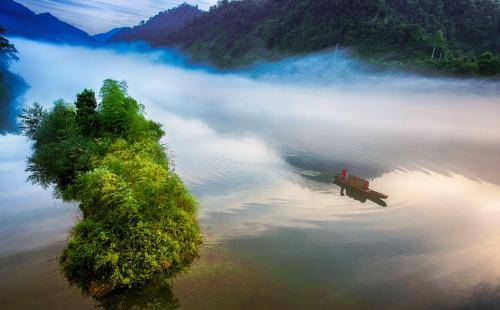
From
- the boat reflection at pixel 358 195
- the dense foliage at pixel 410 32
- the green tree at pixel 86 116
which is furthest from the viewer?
the dense foliage at pixel 410 32

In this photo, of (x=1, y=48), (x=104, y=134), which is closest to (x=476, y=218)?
(x=104, y=134)

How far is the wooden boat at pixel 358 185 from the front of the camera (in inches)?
1356

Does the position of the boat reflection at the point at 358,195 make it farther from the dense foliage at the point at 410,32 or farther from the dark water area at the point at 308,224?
the dense foliage at the point at 410,32

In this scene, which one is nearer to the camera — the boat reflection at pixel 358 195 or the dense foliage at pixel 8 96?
the boat reflection at pixel 358 195

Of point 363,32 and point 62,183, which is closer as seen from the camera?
point 62,183

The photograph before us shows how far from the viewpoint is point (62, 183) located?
109 feet

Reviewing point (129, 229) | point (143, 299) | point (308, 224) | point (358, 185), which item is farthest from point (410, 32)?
point (143, 299)

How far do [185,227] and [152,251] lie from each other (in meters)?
2.74

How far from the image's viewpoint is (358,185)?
35656 millimetres

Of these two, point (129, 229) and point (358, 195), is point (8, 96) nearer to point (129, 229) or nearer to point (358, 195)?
point (129, 229)

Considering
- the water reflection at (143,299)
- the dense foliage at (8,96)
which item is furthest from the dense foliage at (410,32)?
the dense foliage at (8,96)

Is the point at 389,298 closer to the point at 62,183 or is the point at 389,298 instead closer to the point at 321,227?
the point at 321,227

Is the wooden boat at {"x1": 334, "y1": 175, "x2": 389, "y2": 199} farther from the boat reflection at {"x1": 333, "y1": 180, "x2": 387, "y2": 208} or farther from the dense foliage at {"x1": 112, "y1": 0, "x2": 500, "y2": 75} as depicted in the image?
the dense foliage at {"x1": 112, "y1": 0, "x2": 500, "y2": 75}

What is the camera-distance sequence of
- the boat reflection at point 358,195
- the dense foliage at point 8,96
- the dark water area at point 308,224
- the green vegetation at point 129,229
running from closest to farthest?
1. the green vegetation at point 129,229
2. the dark water area at point 308,224
3. the boat reflection at point 358,195
4. the dense foliage at point 8,96
